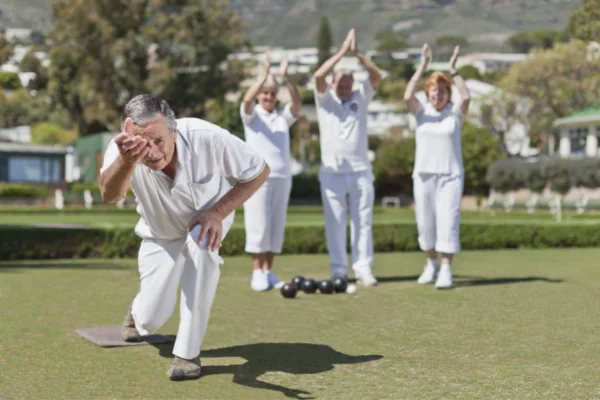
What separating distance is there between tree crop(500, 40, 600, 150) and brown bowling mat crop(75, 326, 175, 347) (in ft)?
158

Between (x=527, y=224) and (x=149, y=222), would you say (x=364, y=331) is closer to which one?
(x=149, y=222)

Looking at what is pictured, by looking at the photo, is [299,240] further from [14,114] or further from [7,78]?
[14,114]

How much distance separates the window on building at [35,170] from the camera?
4753 cm

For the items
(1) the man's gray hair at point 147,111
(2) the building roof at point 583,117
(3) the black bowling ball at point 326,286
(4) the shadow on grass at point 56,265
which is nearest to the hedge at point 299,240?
(4) the shadow on grass at point 56,265

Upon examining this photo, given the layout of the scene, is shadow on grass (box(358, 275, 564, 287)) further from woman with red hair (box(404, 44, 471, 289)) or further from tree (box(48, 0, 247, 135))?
tree (box(48, 0, 247, 135))

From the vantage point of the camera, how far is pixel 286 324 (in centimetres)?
731

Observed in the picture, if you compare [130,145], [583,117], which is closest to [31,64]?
[583,117]

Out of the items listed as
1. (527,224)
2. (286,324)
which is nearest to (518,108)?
(527,224)

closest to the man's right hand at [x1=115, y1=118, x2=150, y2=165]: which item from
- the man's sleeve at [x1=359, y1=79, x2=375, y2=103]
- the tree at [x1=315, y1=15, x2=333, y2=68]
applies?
the man's sleeve at [x1=359, y1=79, x2=375, y2=103]

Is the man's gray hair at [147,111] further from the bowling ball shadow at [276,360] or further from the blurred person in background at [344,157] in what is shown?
the blurred person in background at [344,157]

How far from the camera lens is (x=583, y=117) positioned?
166 ft

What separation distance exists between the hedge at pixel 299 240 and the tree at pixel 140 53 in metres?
34.6

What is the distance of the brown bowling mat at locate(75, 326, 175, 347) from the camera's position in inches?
242

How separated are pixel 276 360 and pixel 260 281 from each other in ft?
12.9
